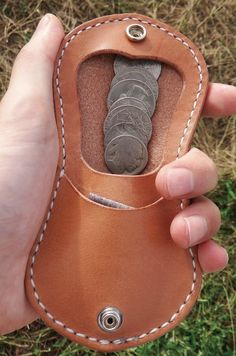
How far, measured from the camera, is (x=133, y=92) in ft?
5.62

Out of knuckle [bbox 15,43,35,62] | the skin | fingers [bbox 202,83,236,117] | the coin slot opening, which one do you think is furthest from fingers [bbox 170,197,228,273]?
knuckle [bbox 15,43,35,62]

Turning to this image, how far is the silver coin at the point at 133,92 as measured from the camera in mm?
1708

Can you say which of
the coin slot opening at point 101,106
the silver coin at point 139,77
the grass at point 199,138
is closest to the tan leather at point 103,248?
the coin slot opening at point 101,106

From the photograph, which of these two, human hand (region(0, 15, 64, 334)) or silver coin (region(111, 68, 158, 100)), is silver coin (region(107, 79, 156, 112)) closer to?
silver coin (region(111, 68, 158, 100))

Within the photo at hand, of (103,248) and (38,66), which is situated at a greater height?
(38,66)

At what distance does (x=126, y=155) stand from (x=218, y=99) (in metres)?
0.35

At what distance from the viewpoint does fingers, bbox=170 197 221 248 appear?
5.10ft

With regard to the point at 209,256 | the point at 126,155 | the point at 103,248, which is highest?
the point at 126,155

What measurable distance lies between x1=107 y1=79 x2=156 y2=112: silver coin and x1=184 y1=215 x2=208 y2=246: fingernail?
0.33 metres

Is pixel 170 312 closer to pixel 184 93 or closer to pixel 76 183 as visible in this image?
pixel 76 183

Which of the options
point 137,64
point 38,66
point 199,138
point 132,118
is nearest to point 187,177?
point 132,118

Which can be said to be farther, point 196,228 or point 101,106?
point 101,106

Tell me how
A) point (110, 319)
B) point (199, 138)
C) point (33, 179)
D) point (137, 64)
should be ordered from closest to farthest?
point (110, 319) < point (33, 179) < point (137, 64) < point (199, 138)

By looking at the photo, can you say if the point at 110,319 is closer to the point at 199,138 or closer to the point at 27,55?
the point at 27,55
